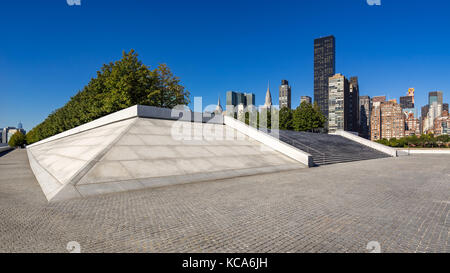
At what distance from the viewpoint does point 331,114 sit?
163000mm

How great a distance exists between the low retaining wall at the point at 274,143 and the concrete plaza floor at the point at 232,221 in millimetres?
8270

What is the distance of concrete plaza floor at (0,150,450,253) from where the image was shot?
173 inches

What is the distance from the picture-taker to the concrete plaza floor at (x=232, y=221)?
439 cm

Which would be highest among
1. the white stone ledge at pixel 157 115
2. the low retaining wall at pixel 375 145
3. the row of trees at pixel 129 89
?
the row of trees at pixel 129 89

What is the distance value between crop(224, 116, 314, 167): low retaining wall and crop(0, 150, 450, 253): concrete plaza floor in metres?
8.27

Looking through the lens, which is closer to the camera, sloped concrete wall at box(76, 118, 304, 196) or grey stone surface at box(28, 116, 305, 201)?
grey stone surface at box(28, 116, 305, 201)

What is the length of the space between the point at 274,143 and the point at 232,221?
50.1 ft

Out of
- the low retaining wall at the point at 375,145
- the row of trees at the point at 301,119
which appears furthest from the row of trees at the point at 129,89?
the low retaining wall at the point at 375,145

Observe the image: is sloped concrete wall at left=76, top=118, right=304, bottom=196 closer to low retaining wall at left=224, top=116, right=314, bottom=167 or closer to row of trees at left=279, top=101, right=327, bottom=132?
low retaining wall at left=224, top=116, right=314, bottom=167

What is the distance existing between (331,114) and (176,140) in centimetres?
16690

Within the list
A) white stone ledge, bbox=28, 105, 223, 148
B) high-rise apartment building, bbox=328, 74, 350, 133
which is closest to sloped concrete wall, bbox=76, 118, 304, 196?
white stone ledge, bbox=28, 105, 223, 148

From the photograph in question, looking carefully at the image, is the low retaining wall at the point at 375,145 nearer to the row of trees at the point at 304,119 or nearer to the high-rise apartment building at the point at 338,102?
the row of trees at the point at 304,119

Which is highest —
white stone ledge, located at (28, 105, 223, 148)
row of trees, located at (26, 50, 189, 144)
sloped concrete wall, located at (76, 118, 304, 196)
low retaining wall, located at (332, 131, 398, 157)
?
row of trees, located at (26, 50, 189, 144)
